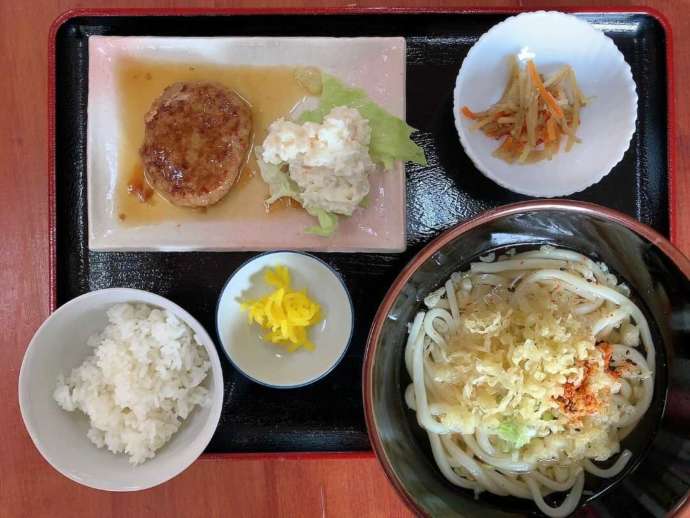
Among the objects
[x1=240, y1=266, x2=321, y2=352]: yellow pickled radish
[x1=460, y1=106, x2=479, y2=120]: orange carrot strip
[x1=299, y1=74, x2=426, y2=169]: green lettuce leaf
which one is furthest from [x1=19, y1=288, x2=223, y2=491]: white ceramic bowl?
[x1=460, y1=106, x2=479, y2=120]: orange carrot strip

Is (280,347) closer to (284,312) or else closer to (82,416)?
(284,312)

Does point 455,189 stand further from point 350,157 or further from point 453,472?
point 453,472

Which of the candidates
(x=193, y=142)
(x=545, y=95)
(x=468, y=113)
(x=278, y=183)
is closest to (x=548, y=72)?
(x=545, y=95)

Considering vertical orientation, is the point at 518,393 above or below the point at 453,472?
above

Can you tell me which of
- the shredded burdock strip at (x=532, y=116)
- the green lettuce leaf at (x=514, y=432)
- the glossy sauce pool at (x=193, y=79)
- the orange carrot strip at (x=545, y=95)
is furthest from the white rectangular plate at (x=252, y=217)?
the green lettuce leaf at (x=514, y=432)

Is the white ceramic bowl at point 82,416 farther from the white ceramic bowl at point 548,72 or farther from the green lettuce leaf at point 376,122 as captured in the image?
the white ceramic bowl at point 548,72

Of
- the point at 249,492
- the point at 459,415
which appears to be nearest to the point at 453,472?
the point at 459,415
